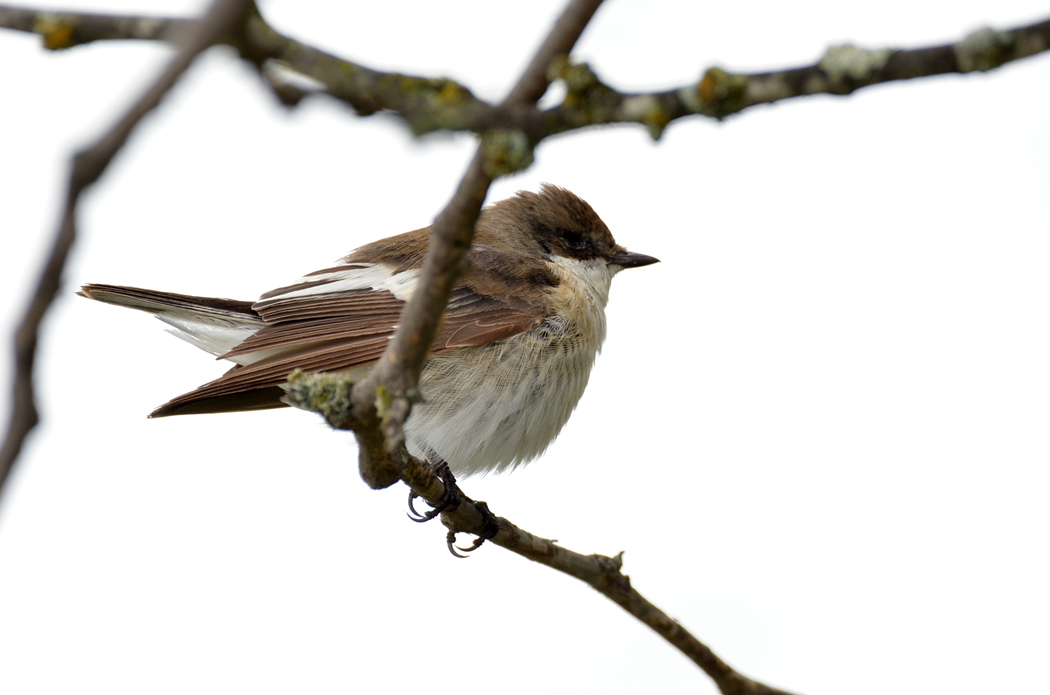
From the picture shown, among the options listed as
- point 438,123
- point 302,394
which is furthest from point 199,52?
point 302,394

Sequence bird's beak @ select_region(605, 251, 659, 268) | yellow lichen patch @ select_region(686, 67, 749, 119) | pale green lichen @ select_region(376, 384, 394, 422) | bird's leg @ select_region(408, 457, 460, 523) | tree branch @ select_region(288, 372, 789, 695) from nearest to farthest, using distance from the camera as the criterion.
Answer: yellow lichen patch @ select_region(686, 67, 749, 119) < pale green lichen @ select_region(376, 384, 394, 422) < tree branch @ select_region(288, 372, 789, 695) < bird's leg @ select_region(408, 457, 460, 523) < bird's beak @ select_region(605, 251, 659, 268)

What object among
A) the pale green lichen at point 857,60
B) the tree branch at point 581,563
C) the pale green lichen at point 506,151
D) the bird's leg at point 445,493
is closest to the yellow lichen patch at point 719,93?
the pale green lichen at point 857,60

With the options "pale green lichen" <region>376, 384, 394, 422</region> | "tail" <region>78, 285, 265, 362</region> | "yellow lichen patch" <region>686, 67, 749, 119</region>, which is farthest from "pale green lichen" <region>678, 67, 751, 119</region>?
"tail" <region>78, 285, 265, 362</region>

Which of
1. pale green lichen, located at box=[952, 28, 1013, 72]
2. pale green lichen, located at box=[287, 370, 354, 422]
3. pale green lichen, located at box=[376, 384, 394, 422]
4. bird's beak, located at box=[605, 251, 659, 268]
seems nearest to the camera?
pale green lichen, located at box=[952, 28, 1013, 72]

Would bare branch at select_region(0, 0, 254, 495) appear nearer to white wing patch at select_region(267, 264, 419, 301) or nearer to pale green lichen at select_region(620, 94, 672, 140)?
pale green lichen at select_region(620, 94, 672, 140)

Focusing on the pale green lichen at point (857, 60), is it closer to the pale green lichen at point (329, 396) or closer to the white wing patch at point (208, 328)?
the pale green lichen at point (329, 396)

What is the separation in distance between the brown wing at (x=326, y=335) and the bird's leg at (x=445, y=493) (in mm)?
603

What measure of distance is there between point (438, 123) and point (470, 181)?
28 centimetres

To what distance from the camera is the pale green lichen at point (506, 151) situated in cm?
191

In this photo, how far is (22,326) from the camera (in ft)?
3.69

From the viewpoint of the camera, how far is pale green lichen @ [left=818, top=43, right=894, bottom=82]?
1.82 m

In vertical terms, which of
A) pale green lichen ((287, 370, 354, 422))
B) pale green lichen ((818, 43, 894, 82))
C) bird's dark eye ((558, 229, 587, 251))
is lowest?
pale green lichen ((287, 370, 354, 422))

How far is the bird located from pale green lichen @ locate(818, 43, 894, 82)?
2919 mm

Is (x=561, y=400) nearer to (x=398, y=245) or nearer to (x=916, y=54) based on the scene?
(x=398, y=245)
